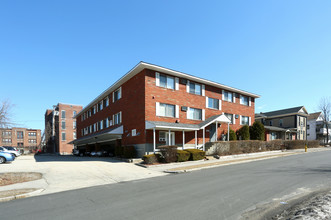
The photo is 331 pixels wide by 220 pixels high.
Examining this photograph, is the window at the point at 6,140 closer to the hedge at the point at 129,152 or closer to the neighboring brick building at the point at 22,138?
the neighboring brick building at the point at 22,138

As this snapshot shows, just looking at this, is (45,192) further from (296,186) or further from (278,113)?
(278,113)

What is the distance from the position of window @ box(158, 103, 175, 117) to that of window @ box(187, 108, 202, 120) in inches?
88.5

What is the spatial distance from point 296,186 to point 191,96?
55.3 feet

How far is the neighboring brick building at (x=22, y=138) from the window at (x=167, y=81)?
71.4 m

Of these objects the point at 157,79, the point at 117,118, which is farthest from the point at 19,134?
the point at 157,79

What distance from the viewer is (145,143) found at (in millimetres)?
20000

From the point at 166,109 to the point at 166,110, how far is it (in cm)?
11

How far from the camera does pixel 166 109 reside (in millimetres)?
22062

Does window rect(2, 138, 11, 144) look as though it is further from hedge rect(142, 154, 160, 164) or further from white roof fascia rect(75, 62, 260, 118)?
hedge rect(142, 154, 160, 164)

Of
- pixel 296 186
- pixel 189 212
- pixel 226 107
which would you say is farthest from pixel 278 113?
pixel 189 212

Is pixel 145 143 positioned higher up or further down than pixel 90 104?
further down

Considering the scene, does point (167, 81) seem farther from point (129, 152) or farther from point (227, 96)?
point (227, 96)

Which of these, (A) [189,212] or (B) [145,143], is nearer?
(A) [189,212]

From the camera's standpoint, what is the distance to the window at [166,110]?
21.7m
